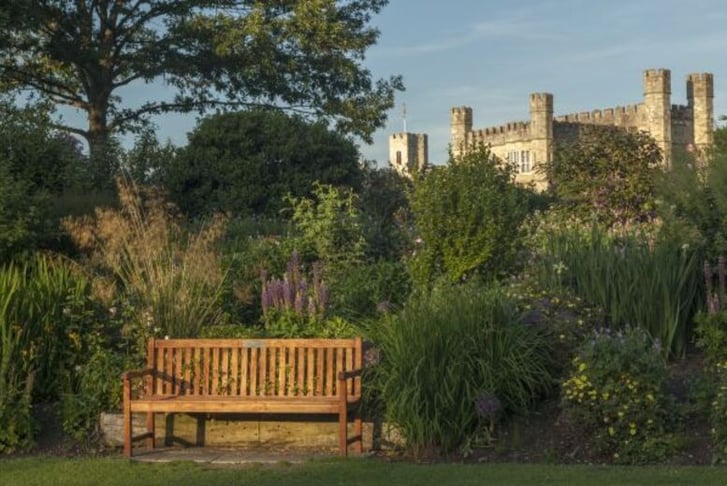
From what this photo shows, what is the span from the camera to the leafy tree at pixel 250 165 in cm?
1733

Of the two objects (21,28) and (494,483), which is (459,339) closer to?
(494,483)

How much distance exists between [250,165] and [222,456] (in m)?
9.59

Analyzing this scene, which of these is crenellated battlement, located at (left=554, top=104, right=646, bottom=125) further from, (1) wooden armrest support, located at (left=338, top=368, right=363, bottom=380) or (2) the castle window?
(1) wooden armrest support, located at (left=338, top=368, right=363, bottom=380)

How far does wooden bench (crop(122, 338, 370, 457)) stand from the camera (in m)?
8.34

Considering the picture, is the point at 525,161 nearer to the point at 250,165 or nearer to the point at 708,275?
the point at 250,165

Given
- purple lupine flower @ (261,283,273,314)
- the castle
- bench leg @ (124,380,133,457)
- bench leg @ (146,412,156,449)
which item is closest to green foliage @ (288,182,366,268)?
purple lupine flower @ (261,283,273,314)

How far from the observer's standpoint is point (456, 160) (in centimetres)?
1123

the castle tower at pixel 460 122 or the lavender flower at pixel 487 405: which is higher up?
the castle tower at pixel 460 122

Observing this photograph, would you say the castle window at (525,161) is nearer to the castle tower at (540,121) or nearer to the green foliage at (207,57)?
the castle tower at (540,121)

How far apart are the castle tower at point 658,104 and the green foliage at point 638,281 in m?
60.5

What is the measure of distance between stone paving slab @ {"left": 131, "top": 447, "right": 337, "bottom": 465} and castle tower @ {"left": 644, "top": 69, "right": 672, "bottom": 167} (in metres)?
63.1

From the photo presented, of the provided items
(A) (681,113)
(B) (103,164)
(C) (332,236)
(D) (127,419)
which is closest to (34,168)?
(B) (103,164)

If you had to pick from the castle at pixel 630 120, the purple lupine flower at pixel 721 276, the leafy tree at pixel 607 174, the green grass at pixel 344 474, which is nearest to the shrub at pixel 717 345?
the purple lupine flower at pixel 721 276

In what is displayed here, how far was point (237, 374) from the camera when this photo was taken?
8.84 metres
